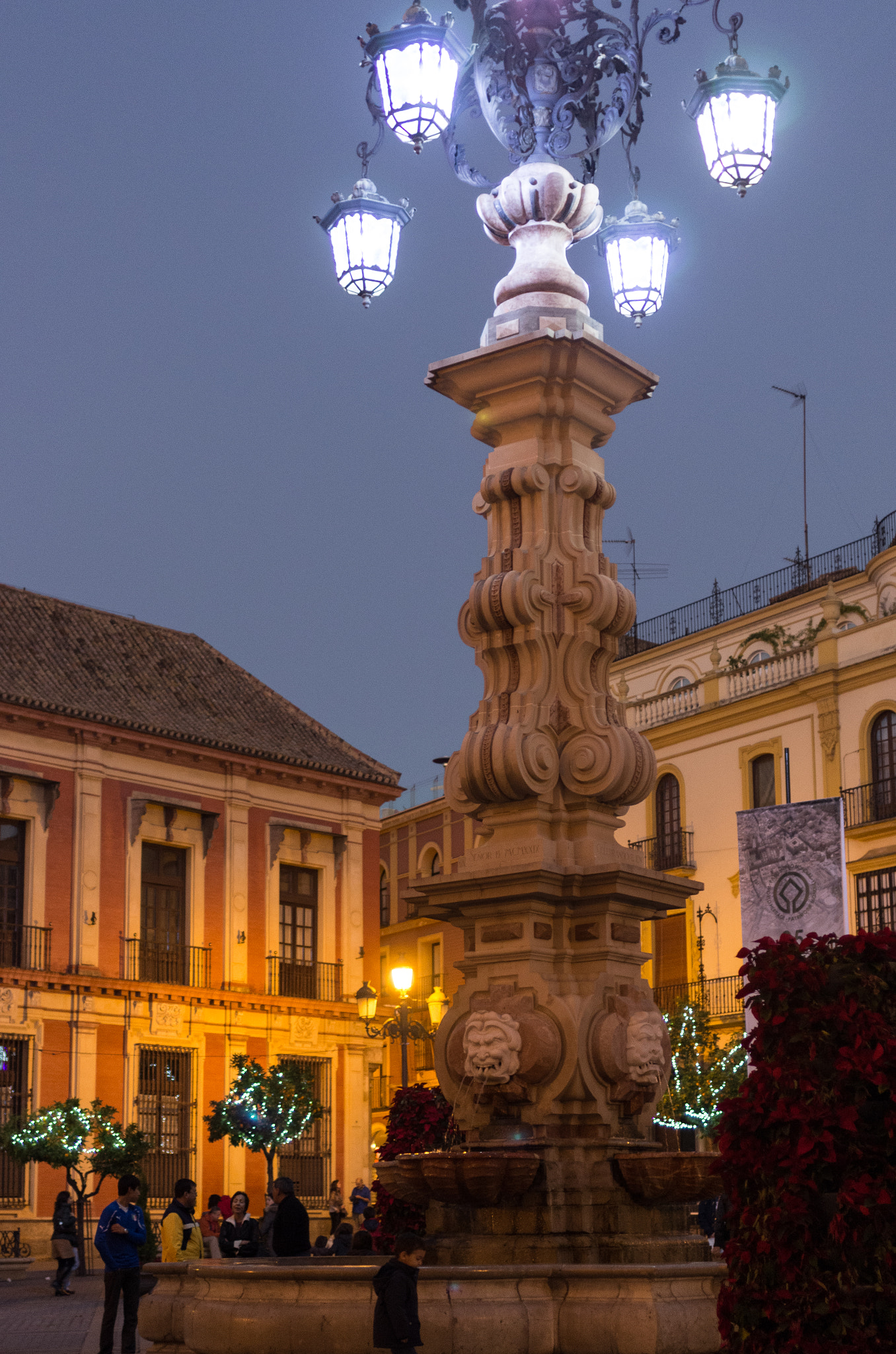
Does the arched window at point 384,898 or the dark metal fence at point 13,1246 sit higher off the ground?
the arched window at point 384,898

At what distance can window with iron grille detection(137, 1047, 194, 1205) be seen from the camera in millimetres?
32500

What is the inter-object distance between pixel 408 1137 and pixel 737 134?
279 inches

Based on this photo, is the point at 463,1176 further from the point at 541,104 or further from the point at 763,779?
the point at 763,779

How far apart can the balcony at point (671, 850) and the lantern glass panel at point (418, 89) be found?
87.2 ft

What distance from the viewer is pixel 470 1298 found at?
25.9 feet

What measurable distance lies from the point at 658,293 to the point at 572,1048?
543cm

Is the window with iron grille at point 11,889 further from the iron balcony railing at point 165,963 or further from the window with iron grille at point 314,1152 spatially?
the window with iron grille at point 314,1152

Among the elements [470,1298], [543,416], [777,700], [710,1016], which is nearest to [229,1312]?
[470,1298]

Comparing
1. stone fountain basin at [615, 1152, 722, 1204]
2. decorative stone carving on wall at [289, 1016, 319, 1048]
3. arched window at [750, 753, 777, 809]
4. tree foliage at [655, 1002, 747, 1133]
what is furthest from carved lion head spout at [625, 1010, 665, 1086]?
decorative stone carving on wall at [289, 1016, 319, 1048]

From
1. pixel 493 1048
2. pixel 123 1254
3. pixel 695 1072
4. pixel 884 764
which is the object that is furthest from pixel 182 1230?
pixel 884 764

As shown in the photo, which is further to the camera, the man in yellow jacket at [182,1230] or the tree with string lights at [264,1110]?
the tree with string lights at [264,1110]

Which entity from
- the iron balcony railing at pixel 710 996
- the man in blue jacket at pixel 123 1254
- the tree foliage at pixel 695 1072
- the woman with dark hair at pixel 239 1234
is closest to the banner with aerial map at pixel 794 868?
the woman with dark hair at pixel 239 1234

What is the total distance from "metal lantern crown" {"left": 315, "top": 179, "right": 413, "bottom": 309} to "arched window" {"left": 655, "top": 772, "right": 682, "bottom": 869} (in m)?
26.2

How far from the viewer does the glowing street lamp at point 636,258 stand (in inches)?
478
